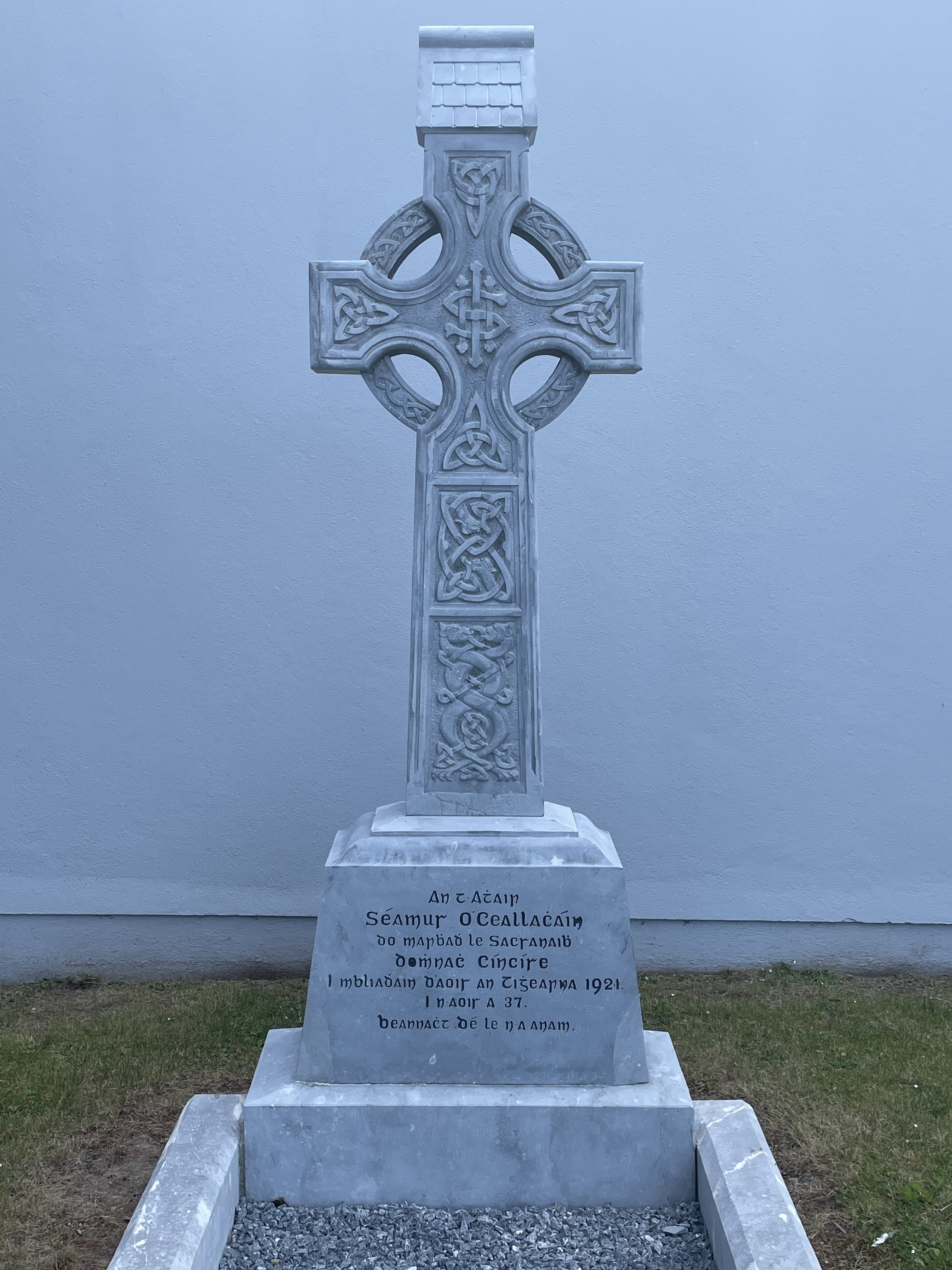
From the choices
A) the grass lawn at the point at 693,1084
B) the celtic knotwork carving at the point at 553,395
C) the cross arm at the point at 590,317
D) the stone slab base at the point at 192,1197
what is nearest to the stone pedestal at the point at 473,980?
the stone slab base at the point at 192,1197

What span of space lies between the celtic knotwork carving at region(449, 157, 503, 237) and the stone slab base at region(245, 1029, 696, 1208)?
8.34ft

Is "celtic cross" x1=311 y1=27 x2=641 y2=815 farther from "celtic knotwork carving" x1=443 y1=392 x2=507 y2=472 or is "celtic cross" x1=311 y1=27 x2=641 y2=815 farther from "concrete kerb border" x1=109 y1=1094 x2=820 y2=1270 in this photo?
"concrete kerb border" x1=109 y1=1094 x2=820 y2=1270

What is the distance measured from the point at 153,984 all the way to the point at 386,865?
104 inches

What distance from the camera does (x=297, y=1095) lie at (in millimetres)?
3219

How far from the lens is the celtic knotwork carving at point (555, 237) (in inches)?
138

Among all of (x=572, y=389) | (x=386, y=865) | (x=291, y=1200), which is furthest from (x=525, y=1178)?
(x=572, y=389)

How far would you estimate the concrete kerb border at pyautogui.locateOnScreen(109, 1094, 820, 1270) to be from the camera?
2611mm

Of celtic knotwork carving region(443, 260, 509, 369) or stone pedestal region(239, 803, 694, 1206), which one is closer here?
stone pedestal region(239, 803, 694, 1206)

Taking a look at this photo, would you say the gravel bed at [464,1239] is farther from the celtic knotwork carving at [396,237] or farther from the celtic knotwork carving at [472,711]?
the celtic knotwork carving at [396,237]

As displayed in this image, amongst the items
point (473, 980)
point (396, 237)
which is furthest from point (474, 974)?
point (396, 237)

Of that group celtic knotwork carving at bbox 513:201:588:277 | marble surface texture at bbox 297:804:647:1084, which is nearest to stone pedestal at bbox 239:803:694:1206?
marble surface texture at bbox 297:804:647:1084

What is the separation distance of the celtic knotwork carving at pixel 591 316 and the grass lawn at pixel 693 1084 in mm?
2582

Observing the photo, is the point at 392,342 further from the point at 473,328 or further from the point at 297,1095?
the point at 297,1095

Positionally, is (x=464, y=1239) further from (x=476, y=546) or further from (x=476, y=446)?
(x=476, y=446)
